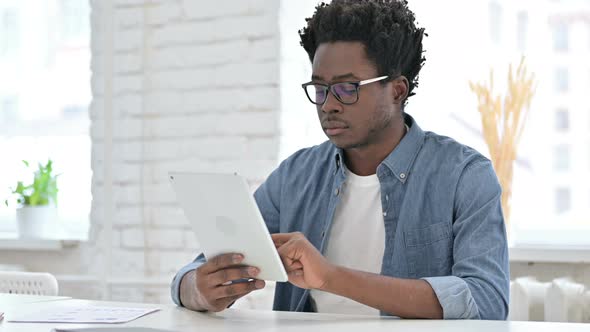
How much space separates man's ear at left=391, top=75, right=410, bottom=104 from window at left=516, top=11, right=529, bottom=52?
109 cm

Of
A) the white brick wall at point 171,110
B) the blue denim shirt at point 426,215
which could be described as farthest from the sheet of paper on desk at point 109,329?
the white brick wall at point 171,110

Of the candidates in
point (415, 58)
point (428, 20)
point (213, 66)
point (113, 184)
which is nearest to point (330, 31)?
point (415, 58)

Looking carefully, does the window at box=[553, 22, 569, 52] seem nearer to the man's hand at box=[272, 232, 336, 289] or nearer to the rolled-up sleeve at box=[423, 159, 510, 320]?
the rolled-up sleeve at box=[423, 159, 510, 320]

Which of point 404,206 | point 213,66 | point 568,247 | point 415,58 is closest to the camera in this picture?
point 404,206

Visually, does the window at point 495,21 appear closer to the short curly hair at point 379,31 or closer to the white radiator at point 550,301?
the white radiator at point 550,301

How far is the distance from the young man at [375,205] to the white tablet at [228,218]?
40 millimetres

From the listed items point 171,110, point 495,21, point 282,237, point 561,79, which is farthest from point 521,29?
point 282,237

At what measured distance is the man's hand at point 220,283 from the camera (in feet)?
5.44

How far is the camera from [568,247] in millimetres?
2697

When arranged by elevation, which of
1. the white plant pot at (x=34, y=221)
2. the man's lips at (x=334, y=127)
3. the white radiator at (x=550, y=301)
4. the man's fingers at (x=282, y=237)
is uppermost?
the man's lips at (x=334, y=127)

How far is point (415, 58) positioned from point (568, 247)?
3.21 feet

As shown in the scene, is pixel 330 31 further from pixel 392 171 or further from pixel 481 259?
pixel 481 259

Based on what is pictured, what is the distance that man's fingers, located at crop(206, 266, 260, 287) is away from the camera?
64.4 inches

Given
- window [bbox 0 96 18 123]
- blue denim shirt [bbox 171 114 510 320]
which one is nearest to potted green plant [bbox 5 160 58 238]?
window [bbox 0 96 18 123]
